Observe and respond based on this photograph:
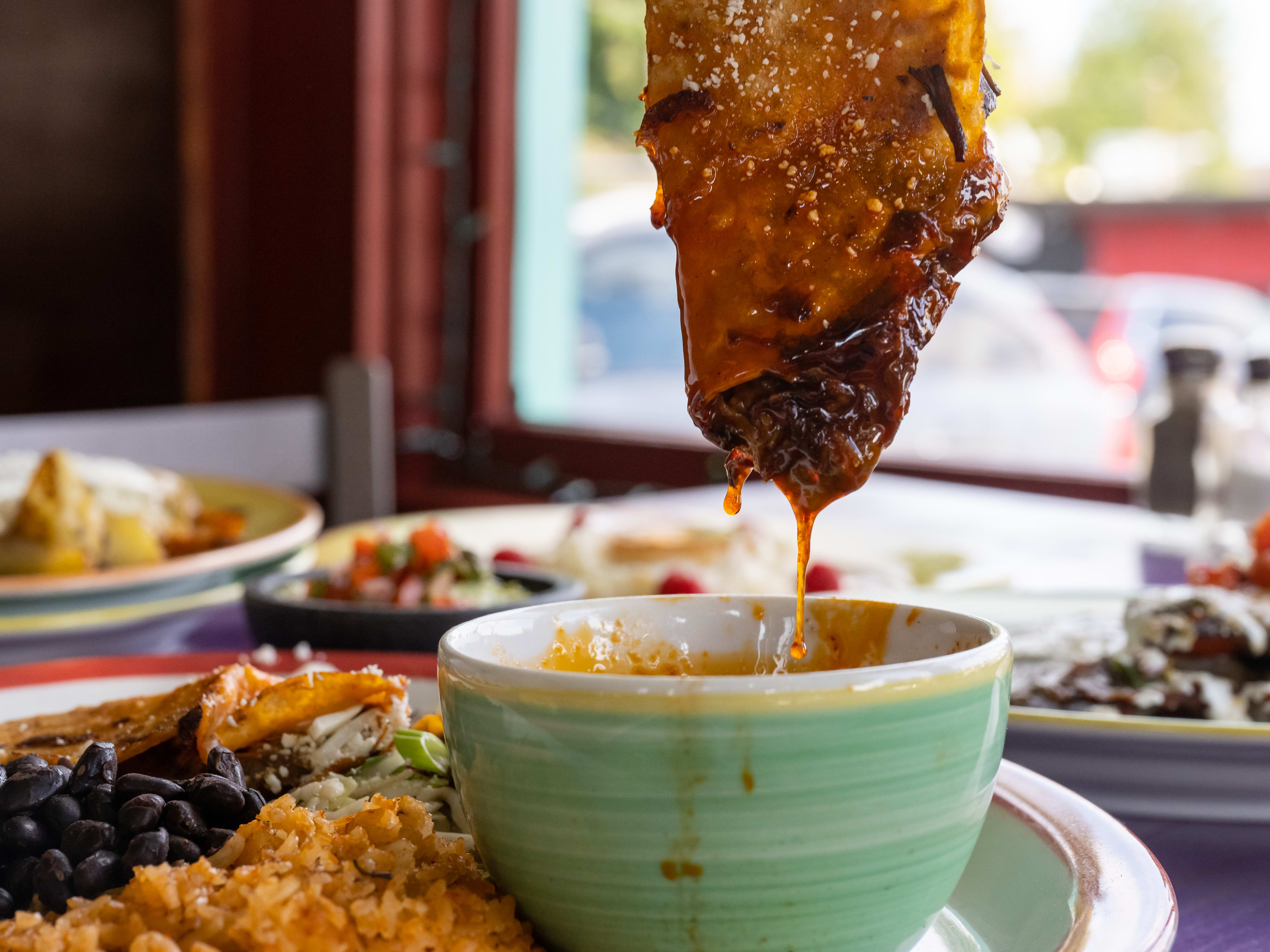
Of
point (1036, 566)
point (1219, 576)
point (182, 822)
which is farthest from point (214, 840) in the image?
point (1036, 566)

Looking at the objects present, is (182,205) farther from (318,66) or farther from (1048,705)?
(1048,705)

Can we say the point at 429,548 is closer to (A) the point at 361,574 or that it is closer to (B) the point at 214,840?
(A) the point at 361,574

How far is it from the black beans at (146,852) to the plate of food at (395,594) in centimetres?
62

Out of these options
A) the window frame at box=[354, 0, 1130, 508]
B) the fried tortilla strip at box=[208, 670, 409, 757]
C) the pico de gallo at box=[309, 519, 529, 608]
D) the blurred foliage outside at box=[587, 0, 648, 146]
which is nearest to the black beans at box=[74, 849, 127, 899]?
the fried tortilla strip at box=[208, 670, 409, 757]

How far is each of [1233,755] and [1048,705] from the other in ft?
0.70

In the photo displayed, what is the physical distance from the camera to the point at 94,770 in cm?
71

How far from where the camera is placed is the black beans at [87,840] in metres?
0.66

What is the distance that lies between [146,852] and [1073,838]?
52cm

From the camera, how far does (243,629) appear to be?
5.46 ft

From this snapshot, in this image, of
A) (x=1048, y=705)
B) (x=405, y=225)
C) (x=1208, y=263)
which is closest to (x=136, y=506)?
(x=1048, y=705)

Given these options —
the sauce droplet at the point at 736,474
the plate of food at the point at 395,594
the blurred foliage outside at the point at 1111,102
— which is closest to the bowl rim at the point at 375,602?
the plate of food at the point at 395,594

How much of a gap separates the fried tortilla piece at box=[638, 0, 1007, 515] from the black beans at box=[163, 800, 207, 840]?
1.16ft

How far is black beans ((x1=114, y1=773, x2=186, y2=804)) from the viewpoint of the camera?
70 centimetres

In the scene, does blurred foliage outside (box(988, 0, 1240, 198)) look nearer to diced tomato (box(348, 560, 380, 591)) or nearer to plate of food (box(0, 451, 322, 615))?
plate of food (box(0, 451, 322, 615))
